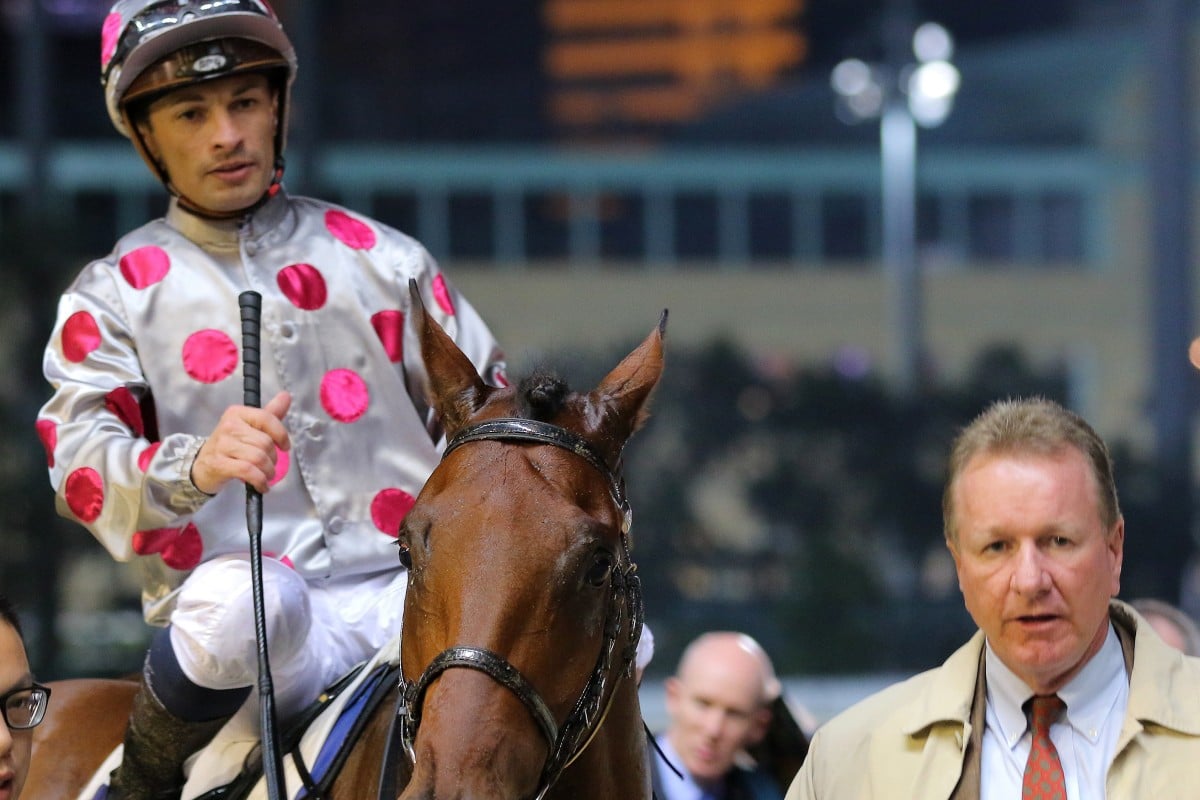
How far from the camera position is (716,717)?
3.68 m

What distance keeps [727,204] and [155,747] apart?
7587mm

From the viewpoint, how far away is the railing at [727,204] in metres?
9.42

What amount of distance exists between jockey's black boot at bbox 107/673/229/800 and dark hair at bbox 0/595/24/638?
0.28 m

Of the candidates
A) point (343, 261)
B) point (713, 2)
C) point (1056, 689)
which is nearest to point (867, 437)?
point (713, 2)

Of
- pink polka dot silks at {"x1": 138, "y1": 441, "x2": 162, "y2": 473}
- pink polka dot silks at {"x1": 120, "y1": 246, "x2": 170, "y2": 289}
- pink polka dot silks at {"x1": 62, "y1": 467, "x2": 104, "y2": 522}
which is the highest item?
pink polka dot silks at {"x1": 120, "y1": 246, "x2": 170, "y2": 289}

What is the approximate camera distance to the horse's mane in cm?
221

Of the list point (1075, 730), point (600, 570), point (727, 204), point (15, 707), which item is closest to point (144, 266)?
point (15, 707)

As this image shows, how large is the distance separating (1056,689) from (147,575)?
1503 mm

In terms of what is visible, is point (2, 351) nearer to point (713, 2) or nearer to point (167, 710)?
point (713, 2)

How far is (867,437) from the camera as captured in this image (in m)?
9.20

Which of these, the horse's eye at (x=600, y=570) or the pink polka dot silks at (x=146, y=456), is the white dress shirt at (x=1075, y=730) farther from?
the pink polka dot silks at (x=146, y=456)

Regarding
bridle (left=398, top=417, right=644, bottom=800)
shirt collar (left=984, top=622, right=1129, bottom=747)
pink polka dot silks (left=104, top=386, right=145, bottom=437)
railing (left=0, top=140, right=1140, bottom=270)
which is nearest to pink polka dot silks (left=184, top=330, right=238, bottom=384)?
pink polka dot silks (left=104, top=386, right=145, bottom=437)

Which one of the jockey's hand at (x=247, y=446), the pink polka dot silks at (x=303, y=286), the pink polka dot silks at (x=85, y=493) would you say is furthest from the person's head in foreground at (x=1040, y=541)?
the pink polka dot silks at (x=85, y=493)

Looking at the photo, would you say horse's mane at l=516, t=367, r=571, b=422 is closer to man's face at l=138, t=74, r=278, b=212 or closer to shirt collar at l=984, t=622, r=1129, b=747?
shirt collar at l=984, t=622, r=1129, b=747
